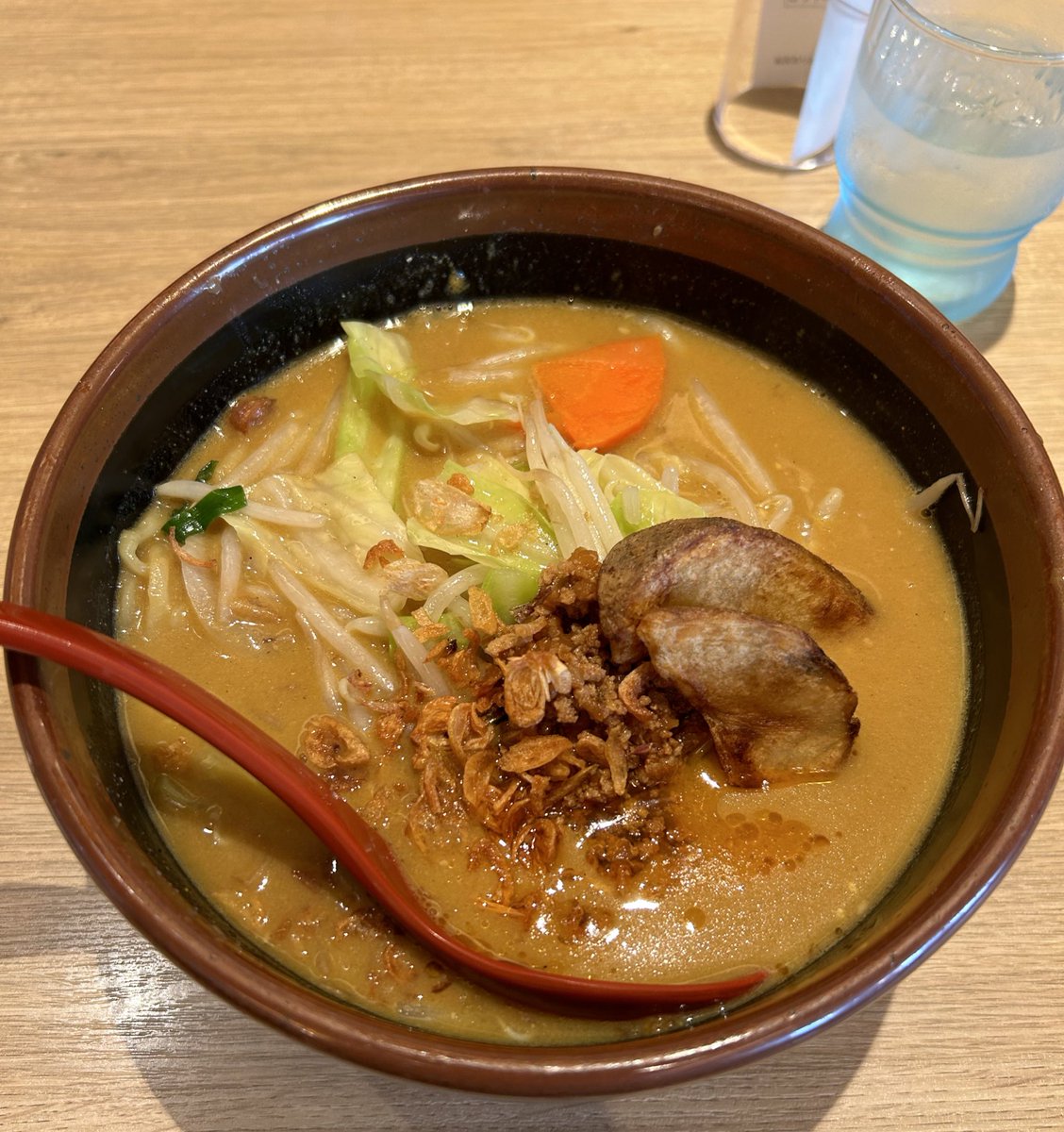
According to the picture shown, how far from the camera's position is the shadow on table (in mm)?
1212

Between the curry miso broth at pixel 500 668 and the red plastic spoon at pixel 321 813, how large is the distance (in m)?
0.04

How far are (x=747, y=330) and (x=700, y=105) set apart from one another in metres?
0.95

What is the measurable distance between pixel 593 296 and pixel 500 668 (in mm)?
880

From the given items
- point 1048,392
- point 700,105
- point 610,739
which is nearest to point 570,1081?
point 610,739

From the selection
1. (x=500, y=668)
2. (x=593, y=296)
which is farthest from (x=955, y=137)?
(x=500, y=668)

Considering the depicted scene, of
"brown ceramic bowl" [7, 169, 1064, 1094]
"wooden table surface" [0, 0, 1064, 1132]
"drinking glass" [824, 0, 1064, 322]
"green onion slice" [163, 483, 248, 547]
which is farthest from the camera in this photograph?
"drinking glass" [824, 0, 1064, 322]

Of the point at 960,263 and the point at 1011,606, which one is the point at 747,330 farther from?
the point at 1011,606

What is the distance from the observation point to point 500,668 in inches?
54.1

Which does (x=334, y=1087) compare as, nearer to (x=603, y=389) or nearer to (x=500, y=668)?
(x=500, y=668)

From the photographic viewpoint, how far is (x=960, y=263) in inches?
77.9

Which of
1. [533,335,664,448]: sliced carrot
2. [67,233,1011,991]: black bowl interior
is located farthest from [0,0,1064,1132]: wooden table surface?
[533,335,664,448]: sliced carrot

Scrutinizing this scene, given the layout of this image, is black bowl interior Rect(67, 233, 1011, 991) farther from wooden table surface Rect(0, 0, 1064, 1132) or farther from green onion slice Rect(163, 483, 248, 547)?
wooden table surface Rect(0, 0, 1064, 1132)

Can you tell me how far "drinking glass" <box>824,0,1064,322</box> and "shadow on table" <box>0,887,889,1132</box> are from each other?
4.79ft

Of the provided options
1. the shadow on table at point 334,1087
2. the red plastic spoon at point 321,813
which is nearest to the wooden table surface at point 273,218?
the shadow on table at point 334,1087
